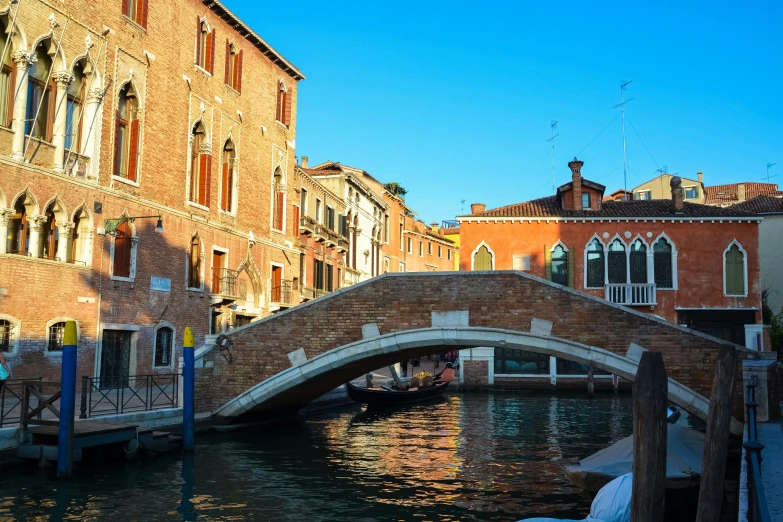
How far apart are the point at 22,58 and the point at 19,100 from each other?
75 centimetres

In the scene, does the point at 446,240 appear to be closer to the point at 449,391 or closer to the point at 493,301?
the point at 449,391

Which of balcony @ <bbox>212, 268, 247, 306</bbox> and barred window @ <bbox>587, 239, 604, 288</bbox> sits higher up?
barred window @ <bbox>587, 239, 604, 288</bbox>

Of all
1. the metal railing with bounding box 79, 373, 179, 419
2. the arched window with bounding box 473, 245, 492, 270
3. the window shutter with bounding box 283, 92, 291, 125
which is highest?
the window shutter with bounding box 283, 92, 291, 125

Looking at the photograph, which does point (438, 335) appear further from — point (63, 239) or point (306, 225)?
point (306, 225)

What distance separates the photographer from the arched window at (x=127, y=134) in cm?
1627

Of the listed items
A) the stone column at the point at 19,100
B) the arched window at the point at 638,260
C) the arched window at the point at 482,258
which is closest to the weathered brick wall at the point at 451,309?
the stone column at the point at 19,100

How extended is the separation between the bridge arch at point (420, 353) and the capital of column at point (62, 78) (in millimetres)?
6880

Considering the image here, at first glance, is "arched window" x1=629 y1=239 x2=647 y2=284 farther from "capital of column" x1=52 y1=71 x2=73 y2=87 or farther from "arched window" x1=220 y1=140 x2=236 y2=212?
"capital of column" x1=52 y1=71 x2=73 y2=87

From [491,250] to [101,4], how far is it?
13669 millimetres

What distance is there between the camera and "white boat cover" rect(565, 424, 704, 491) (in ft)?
27.7

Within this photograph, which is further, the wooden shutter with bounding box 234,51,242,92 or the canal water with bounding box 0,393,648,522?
the wooden shutter with bounding box 234,51,242,92

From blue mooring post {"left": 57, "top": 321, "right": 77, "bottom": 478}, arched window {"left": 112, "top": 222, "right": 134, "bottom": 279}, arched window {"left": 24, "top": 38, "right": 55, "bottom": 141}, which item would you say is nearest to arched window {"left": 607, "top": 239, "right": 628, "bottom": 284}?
arched window {"left": 112, "top": 222, "right": 134, "bottom": 279}

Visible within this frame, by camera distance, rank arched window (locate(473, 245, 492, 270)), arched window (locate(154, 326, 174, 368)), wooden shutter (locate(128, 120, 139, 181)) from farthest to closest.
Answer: arched window (locate(473, 245, 492, 270)) → arched window (locate(154, 326, 174, 368)) → wooden shutter (locate(128, 120, 139, 181))

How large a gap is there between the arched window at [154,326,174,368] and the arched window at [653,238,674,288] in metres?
14.5
